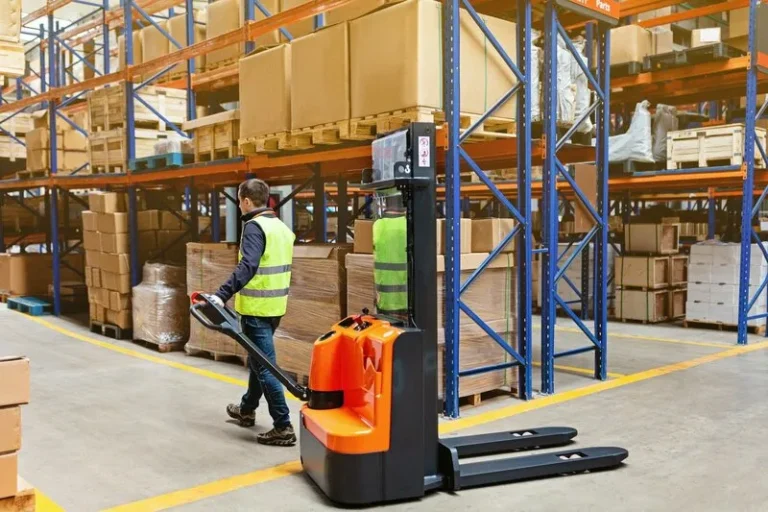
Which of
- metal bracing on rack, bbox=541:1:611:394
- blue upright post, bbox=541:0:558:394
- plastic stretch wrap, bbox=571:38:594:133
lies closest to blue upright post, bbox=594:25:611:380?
metal bracing on rack, bbox=541:1:611:394

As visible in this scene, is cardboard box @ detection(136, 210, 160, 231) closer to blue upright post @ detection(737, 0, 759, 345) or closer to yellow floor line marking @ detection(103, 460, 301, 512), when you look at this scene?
yellow floor line marking @ detection(103, 460, 301, 512)

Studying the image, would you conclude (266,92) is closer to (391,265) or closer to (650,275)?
(391,265)

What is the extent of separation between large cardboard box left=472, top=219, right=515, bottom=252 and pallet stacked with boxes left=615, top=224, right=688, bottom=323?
218 inches

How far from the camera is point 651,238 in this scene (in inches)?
448

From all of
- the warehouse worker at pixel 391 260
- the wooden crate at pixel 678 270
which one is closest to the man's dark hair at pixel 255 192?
the warehouse worker at pixel 391 260

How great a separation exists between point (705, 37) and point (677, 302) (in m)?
4.05

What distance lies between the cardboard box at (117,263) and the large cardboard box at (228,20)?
2.89 meters

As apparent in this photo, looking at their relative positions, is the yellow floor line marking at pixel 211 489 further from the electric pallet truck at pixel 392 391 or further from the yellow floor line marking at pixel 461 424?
the electric pallet truck at pixel 392 391

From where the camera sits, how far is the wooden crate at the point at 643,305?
441 inches

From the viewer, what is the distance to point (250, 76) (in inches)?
291

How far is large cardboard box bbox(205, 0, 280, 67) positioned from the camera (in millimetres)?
9375

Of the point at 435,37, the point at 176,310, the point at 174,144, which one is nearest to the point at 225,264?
the point at 176,310

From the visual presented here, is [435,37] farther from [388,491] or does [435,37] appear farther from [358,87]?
[388,491]

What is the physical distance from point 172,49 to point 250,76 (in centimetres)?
457
